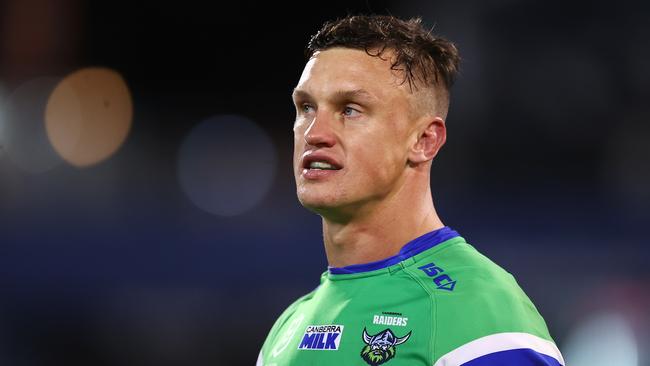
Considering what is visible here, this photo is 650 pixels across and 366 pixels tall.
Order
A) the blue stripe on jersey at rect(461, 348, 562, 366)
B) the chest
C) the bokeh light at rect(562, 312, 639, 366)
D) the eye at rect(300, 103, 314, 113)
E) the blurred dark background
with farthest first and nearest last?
the blurred dark background < the bokeh light at rect(562, 312, 639, 366) < the eye at rect(300, 103, 314, 113) < the chest < the blue stripe on jersey at rect(461, 348, 562, 366)

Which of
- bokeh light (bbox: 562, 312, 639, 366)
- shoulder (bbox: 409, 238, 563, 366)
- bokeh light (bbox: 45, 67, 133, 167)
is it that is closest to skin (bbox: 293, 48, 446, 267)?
shoulder (bbox: 409, 238, 563, 366)

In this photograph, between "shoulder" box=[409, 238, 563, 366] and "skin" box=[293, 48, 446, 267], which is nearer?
"shoulder" box=[409, 238, 563, 366]

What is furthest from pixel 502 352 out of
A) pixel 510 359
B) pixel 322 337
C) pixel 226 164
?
pixel 226 164

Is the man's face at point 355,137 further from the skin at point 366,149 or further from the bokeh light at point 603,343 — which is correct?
the bokeh light at point 603,343

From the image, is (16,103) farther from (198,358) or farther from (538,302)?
(538,302)

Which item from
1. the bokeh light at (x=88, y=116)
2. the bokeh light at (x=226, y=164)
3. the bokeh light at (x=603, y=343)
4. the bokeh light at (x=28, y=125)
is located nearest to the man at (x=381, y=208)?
the bokeh light at (x=603, y=343)

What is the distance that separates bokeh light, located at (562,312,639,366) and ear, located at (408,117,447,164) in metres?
3.89

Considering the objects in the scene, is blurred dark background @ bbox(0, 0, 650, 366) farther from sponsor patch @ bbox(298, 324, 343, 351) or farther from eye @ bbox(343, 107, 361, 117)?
eye @ bbox(343, 107, 361, 117)

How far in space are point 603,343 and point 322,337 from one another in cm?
424

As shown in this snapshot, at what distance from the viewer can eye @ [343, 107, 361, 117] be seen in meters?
2.87

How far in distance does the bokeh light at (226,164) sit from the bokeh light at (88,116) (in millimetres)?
700

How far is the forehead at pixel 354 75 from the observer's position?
113 inches

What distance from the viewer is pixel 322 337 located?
9.32ft

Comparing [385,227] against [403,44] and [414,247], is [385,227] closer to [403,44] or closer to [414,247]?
[414,247]
